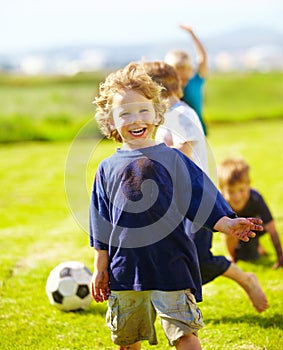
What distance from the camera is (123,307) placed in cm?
310

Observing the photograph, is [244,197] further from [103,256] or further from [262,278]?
[103,256]


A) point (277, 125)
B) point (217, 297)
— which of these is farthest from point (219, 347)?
point (277, 125)

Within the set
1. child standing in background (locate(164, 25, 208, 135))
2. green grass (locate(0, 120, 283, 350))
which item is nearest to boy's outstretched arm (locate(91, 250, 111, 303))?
green grass (locate(0, 120, 283, 350))

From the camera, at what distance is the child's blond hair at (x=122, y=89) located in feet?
10.1

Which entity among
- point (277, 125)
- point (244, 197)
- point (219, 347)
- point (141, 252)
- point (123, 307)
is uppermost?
point (277, 125)

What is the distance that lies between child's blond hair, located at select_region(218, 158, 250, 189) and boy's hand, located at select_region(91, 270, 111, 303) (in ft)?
8.55

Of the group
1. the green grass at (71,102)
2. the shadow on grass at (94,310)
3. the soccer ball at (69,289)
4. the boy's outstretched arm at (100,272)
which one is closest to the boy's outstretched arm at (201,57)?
the soccer ball at (69,289)

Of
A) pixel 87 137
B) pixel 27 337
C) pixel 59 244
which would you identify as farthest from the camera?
pixel 59 244

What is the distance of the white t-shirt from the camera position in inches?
157

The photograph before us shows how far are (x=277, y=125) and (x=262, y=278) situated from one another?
51.1 ft

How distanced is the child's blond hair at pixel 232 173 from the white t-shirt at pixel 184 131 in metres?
1.43

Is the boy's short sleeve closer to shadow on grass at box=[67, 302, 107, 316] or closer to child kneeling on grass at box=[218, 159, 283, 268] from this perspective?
shadow on grass at box=[67, 302, 107, 316]

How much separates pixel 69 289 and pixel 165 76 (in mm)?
1710

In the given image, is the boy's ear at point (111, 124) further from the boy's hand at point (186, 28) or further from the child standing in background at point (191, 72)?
the boy's hand at point (186, 28)
